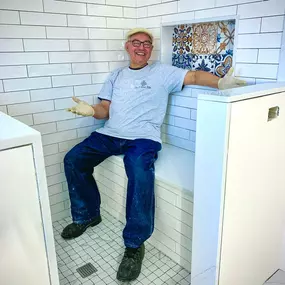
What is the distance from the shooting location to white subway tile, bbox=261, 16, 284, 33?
4.52ft

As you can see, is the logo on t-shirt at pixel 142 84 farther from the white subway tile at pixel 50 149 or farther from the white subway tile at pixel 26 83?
the white subway tile at pixel 50 149

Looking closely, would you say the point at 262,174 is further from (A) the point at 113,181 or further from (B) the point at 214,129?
(A) the point at 113,181

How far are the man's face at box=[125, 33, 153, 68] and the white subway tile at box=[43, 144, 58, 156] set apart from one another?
768 mm

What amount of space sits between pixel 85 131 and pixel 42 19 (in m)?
0.75

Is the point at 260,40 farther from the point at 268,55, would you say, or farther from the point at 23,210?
the point at 23,210

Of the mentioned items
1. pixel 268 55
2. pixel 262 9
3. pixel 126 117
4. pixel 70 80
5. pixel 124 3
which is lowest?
pixel 126 117

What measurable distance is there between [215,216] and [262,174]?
29 centimetres

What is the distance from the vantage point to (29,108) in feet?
5.82

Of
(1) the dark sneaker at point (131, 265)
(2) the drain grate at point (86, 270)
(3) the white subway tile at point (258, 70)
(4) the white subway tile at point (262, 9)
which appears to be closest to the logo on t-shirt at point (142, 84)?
(3) the white subway tile at point (258, 70)

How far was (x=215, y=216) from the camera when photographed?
1132 millimetres

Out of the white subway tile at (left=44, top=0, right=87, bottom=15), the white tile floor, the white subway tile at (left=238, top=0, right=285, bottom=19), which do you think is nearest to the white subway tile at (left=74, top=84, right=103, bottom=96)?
the white subway tile at (left=44, top=0, right=87, bottom=15)

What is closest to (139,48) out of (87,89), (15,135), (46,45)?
(87,89)

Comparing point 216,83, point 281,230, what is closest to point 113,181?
point 216,83

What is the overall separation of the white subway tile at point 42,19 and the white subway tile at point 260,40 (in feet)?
3.43
